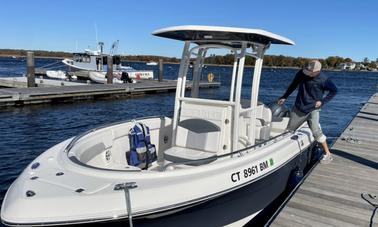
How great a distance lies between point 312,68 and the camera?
6.41 meters

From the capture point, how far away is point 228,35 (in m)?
5.40

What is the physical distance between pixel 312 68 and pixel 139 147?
3.24m

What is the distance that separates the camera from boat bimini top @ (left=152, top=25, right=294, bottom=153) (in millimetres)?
5270

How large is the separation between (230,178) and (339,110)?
19.8m

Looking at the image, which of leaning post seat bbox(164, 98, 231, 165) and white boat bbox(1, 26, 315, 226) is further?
leaning post seat bbox(164, 98, 231, 165)

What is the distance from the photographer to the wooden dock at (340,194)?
4.62m

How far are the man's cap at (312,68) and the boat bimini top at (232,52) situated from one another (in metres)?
0.53

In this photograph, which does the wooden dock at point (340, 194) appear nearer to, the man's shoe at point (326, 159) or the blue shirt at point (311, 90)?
the man's shoe at point (326, 159)

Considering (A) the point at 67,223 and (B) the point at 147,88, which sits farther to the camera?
(B) the point at 147,88

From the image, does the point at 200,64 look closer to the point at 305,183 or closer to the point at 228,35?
the point at 228,35

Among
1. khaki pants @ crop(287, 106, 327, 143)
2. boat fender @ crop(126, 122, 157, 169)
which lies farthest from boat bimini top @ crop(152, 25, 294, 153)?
khaki pants @ crop(287, 106, 327, 143)

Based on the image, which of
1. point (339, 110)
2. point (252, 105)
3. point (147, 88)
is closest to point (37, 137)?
point (252, 105)

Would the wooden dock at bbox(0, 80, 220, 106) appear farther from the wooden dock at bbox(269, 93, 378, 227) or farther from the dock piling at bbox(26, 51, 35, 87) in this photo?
the wooden dock at bbox(269, 93, 378, 227)

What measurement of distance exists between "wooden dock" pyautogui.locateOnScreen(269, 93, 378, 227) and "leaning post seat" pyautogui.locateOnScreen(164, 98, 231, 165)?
1.34 metres
